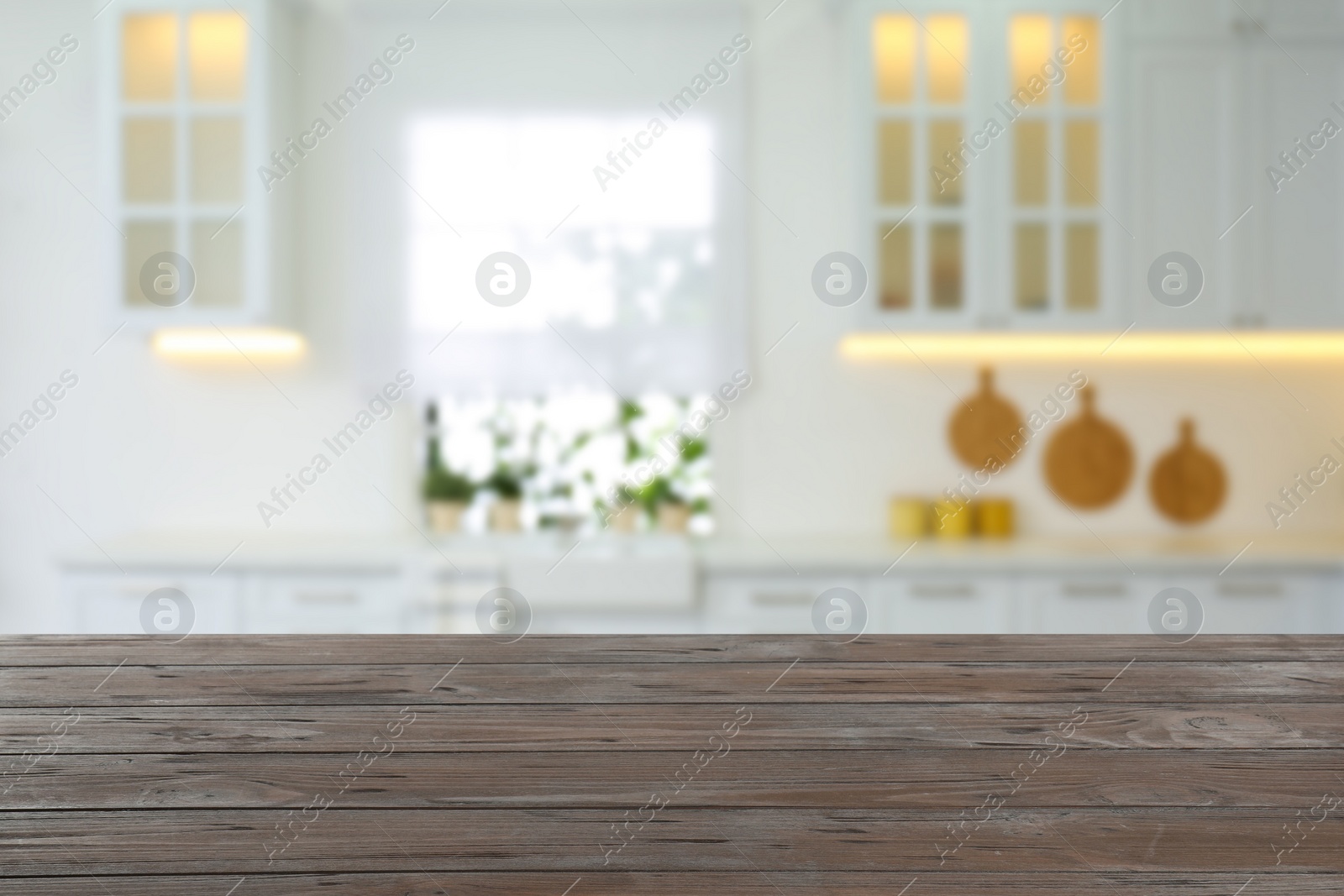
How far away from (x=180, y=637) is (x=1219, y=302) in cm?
351

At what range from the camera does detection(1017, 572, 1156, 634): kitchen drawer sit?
311 centimetres

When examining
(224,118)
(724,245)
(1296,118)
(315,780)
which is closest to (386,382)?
(224,118)

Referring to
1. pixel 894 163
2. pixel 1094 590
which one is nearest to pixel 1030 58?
pixel 894 163

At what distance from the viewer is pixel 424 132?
3.68 metres

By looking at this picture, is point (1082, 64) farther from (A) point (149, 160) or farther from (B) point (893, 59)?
(A) point (149, 160)

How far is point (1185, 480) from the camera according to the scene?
3.75 metres

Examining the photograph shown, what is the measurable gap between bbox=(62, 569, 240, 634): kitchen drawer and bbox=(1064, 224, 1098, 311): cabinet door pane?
283 cm

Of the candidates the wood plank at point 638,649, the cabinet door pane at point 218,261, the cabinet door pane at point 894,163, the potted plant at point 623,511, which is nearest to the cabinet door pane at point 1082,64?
the cabinet door pane at point 894,163

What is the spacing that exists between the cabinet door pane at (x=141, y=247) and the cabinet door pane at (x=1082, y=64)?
301 centimetres

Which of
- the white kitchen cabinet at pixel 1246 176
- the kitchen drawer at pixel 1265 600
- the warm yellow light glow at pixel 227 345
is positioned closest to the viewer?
the kitchen drawer at pixel 1265 600

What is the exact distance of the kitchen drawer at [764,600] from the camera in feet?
10.3

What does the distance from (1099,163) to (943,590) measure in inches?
59.4

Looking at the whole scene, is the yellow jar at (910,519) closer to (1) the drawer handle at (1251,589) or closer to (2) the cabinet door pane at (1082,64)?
(1) the drawer handle at (1251,589)

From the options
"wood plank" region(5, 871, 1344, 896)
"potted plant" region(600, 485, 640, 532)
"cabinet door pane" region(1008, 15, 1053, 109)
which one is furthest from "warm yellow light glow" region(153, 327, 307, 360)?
"wood plank" region(5, 871, 1344, 896)
